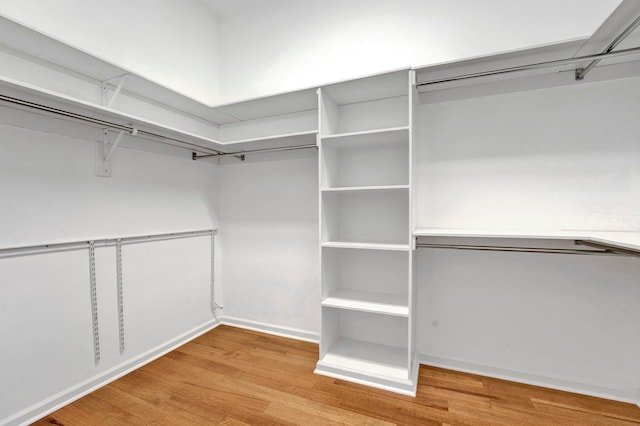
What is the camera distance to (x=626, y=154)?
1.66 m

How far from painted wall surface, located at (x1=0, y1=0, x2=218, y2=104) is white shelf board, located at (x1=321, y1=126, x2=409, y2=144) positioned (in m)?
1.29

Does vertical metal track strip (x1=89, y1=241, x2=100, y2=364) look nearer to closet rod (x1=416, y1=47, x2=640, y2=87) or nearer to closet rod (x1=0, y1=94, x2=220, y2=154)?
closet rod (x1=0, y1=94, x2=220, y2=154)

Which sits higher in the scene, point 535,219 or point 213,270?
point 535,219

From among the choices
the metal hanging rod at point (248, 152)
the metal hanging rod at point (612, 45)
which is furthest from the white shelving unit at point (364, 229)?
the metal hanging rod at point (612, 45)

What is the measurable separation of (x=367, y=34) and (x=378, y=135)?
39.0 inches

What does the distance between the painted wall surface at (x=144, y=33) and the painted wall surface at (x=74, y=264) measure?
592 millimetres

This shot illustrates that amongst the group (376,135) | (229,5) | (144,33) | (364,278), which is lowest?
(364,278)

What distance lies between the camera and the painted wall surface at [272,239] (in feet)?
8.17

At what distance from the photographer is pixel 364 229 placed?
226 cm

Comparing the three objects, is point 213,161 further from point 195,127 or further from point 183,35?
point 183,35

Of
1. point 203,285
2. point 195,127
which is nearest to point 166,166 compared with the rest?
point 195,127

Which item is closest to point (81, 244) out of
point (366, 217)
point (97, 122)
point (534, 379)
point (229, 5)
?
point (97, 122)

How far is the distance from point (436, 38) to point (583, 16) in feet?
2.76

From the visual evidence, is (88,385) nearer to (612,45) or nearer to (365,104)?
(365,104)
